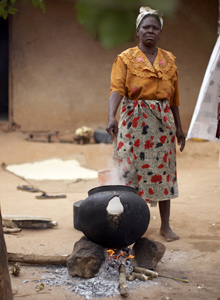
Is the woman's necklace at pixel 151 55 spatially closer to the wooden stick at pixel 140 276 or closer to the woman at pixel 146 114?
the woman at pixel 146 114

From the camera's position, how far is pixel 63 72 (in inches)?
342

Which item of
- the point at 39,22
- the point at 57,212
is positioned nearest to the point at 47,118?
the point at 39,22

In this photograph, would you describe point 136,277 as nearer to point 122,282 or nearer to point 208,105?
point 122,282

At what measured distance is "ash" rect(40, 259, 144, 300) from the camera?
244cm

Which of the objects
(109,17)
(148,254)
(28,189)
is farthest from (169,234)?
(109,17)

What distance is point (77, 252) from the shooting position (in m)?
2.65

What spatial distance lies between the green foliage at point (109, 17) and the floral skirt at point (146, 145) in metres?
2.69

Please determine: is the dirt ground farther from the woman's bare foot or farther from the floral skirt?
the floral skirt

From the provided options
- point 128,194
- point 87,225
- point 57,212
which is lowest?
point 57,212

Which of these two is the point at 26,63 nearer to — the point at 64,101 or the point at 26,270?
the point at 64,101

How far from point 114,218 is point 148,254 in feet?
1.30

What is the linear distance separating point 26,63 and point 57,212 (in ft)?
16.3

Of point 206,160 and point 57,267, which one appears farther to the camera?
point 206,160

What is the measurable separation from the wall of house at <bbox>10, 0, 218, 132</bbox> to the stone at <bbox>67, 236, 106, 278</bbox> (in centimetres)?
627
